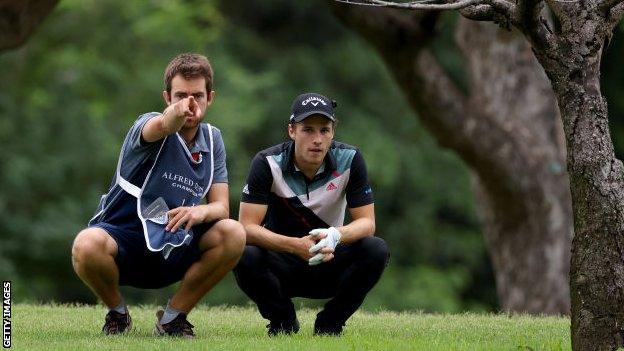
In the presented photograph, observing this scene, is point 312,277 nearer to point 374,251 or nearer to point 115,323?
point 374,251

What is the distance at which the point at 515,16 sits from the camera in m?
6.75

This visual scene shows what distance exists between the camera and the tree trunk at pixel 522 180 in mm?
15086

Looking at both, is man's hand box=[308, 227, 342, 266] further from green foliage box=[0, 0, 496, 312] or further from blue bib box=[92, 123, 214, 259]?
green foliage box=[0, 0, 496, 312]

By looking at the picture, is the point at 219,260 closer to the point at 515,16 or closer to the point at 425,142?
the point at 515,16

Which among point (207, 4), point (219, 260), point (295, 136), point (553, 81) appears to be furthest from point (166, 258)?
point (207, 4)

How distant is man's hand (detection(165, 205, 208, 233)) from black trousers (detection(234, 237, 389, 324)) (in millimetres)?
395

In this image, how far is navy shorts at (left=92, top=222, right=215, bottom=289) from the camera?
7559mm

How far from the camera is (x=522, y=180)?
15.0 metres

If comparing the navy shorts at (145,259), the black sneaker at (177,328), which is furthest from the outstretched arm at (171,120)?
the black sneaker at (177,328)

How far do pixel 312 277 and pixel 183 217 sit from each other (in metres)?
0.98

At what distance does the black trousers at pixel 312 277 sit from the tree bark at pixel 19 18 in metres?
5.29

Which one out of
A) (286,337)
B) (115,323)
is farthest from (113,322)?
(286,337)

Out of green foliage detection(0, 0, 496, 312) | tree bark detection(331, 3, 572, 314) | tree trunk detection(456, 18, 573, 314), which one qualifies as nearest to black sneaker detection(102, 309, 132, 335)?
tree bark detection(331, 3, 572, 314)

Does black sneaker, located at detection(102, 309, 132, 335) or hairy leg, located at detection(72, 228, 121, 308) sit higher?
hairy leg, located at detection(72, 228, 121, 308)
